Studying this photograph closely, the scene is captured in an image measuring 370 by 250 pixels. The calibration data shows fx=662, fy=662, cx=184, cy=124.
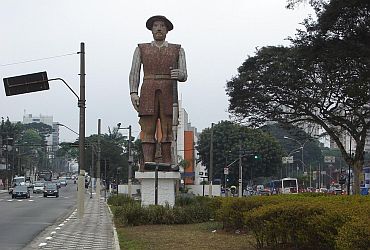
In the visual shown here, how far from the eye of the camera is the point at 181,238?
17000mm

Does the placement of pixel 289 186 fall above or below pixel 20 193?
above

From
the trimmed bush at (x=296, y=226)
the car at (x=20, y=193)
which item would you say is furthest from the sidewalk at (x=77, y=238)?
the car at (x=20, y=193)

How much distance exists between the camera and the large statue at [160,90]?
28.2 m

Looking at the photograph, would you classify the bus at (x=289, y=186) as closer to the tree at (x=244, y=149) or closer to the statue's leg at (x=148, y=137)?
the tree at (x=244, y=149)

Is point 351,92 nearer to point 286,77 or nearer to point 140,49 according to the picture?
point 140,49

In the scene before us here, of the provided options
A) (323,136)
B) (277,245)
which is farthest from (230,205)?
(323,136)

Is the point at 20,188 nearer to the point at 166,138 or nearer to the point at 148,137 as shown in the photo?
the point at 148,137

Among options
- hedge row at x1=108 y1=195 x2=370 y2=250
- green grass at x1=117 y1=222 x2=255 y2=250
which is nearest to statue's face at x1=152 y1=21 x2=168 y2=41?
green grass at x1=117 y1=222 x2=255 y2=250

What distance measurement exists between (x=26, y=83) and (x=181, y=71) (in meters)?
6.41

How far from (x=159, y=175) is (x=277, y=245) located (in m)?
15.0

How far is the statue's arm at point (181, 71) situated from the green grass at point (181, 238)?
804cm

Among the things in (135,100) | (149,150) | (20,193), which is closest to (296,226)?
(149,150)

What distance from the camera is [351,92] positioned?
80.3ft

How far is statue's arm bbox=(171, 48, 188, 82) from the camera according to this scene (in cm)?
2773
